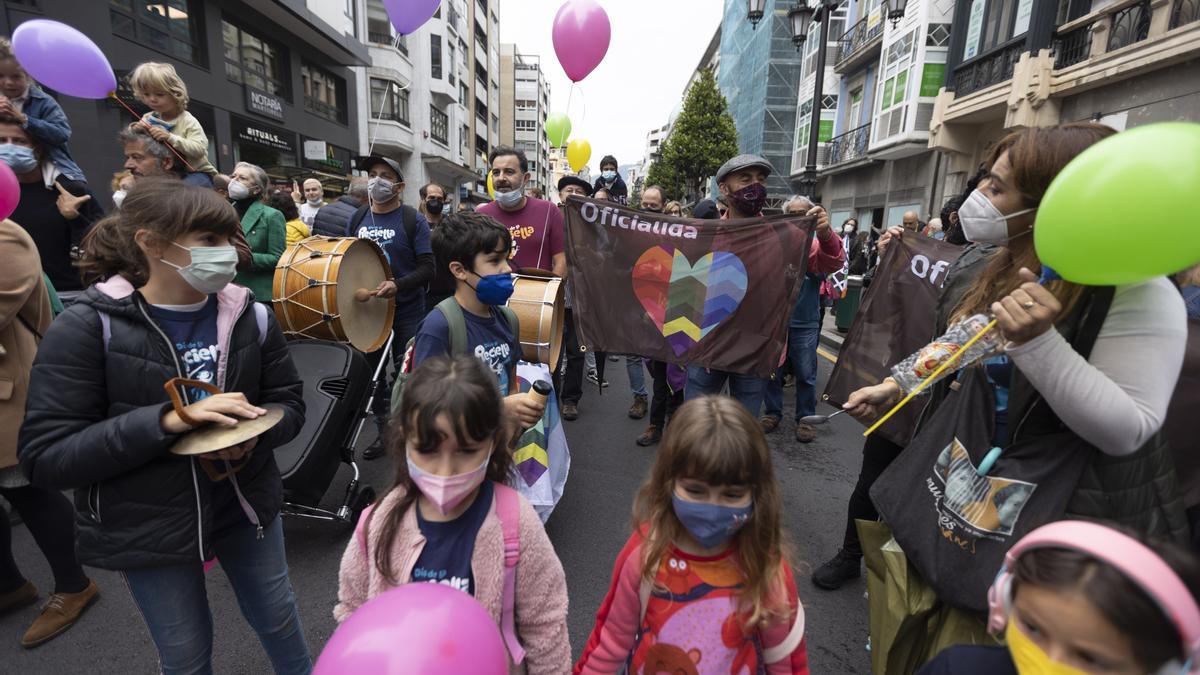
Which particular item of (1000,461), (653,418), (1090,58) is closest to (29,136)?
(653,418)

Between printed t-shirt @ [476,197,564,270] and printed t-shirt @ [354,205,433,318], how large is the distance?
0.61 meters

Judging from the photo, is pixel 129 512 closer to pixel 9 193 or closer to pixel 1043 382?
pixel 9 193

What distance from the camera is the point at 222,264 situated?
1.66m

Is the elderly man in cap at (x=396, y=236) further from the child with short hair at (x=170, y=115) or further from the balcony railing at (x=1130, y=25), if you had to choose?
the balcony railing at (x=1130, y=25)

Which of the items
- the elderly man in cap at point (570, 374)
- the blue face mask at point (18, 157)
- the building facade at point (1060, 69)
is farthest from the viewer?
the building facade at point (1060, 69)

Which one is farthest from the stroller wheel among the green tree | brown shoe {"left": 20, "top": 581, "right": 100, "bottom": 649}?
the green tree

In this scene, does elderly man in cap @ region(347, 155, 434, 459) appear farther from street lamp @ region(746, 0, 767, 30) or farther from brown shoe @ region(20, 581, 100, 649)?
street lamp @ region(746, 0, 767, 30)

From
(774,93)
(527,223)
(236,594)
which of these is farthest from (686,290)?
(774,93)

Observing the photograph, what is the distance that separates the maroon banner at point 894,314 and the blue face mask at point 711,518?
1927 millimetres

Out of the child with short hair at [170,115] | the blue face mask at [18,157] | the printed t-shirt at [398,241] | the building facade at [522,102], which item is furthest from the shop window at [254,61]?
the building facade at [522,102]

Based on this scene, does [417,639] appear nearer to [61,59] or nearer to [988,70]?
[61,59]

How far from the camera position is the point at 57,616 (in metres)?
2.40

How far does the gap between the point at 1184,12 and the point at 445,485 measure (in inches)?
523

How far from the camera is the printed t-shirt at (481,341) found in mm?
2363
